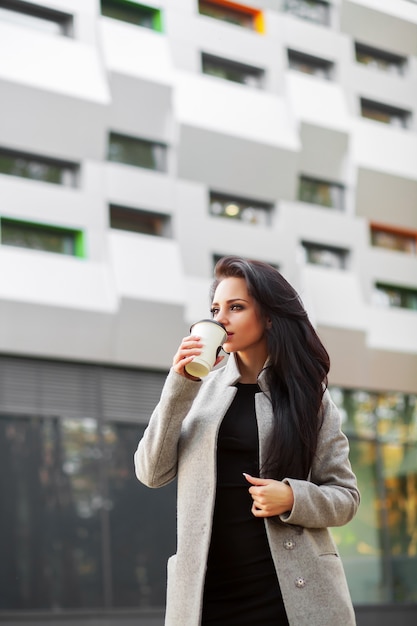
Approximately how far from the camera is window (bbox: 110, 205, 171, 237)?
1242cm

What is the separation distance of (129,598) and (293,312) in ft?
30.9

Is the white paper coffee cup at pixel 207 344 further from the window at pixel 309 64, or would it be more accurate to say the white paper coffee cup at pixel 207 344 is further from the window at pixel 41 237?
the window at pixel 309 64

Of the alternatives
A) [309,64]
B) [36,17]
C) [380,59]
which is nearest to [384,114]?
[380,59]

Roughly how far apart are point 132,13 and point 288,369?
1132cm

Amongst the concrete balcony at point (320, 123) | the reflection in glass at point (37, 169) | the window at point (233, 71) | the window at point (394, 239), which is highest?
the window at point (233, 71)

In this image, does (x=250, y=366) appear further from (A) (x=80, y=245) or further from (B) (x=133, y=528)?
(A) (x=80, y=245)

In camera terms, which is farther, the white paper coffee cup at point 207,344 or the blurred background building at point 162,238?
the blurred background building at point 162,238

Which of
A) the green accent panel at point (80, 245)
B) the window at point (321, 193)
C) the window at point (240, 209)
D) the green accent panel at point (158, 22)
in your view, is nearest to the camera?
the green accent panel at point (80, 245)

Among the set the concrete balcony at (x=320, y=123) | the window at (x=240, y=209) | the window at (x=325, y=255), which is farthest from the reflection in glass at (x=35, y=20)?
the window at (x=325, y=255)

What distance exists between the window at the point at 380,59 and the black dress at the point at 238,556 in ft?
44.1

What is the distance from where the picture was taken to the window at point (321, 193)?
14.0 meters

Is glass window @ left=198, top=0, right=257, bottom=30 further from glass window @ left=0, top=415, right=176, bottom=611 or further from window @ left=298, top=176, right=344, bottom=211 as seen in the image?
glass window @ left=0, top=415, right=176, bottom=611

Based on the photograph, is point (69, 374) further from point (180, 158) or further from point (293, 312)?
point (293, 312)

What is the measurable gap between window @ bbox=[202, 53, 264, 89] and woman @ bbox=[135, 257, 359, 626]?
1133 centimetres
